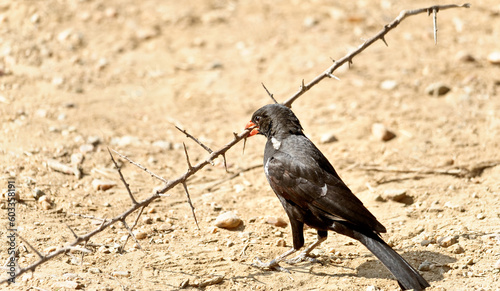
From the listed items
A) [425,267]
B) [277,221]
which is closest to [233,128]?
[277,221]

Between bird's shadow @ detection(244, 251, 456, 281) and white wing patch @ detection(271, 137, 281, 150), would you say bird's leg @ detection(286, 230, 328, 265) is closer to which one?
bird's shadow @ detection(244, 251, 456, 281)

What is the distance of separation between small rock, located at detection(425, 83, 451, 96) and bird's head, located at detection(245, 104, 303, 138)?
3294 mm

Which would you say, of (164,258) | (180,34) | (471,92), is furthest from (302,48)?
(164,258)

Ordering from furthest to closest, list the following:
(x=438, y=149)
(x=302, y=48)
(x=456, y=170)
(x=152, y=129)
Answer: (x=302, y=48), (x=152, y=129), (x=438, y=149), (x=456, y=170)

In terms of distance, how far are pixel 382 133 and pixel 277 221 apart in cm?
216

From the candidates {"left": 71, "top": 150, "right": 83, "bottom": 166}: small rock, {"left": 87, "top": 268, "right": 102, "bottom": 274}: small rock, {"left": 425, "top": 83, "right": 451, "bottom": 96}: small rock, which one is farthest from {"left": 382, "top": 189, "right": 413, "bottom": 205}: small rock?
{"left": 71, "top": 150, "right": 83, "bottom": 166}: small rock

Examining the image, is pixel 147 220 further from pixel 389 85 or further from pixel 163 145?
pixel 389 85

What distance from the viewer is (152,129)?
7.54 metres

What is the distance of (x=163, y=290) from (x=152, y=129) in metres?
3.46

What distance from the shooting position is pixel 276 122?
18.1ft

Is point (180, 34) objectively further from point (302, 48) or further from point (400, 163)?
point (400, 163)

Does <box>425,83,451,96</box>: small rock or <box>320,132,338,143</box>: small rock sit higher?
<box>425,83,451,96</box>: small rock

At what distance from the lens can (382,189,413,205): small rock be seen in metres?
5.89

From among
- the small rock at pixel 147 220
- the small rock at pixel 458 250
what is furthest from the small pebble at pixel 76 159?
the small rock at pixel 458 250
